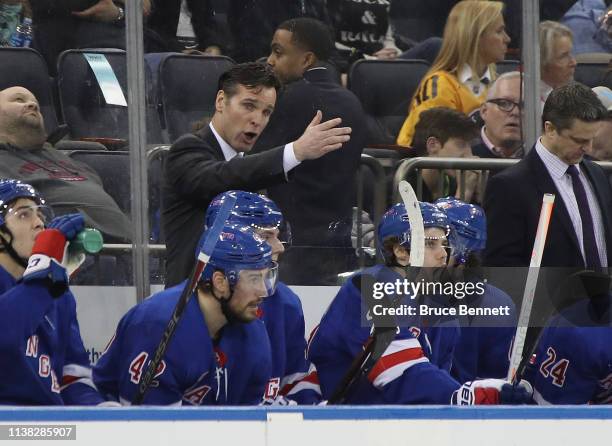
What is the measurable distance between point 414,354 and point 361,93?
0.98 meters

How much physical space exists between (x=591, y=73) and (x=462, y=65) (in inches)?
14.9

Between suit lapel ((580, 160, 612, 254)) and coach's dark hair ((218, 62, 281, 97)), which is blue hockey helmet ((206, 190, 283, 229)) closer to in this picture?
coach's dark hair ((218, 62, 281, 97))

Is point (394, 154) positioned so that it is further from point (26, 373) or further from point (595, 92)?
point (26, 373)

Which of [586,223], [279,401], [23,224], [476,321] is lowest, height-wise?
[279,401]

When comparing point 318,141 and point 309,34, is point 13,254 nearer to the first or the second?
point 318,141

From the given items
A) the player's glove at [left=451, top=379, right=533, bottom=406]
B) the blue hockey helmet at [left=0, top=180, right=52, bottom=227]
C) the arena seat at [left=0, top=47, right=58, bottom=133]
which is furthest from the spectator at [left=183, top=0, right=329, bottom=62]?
the player's glove at [left=451, top=379, right=533, bottom=406]

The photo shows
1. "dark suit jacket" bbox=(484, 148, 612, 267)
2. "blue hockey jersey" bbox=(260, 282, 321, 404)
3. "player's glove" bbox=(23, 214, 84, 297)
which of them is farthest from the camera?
"dark suit jacket" bbox=(484, 148, 612, 267)

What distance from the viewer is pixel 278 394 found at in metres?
4.04

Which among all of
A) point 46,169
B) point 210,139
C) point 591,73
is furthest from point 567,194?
point 46,169

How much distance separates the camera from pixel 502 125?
4.56 m

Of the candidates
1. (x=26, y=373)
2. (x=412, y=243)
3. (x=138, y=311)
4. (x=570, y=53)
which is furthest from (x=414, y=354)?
(x=570, y=53)

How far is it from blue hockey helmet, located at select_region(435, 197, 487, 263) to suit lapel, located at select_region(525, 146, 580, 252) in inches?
7.1

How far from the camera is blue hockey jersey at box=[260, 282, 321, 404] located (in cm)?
404

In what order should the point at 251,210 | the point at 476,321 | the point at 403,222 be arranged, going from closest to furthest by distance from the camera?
the point at 403,222 → the point at 251,210 → the point at 476,321
